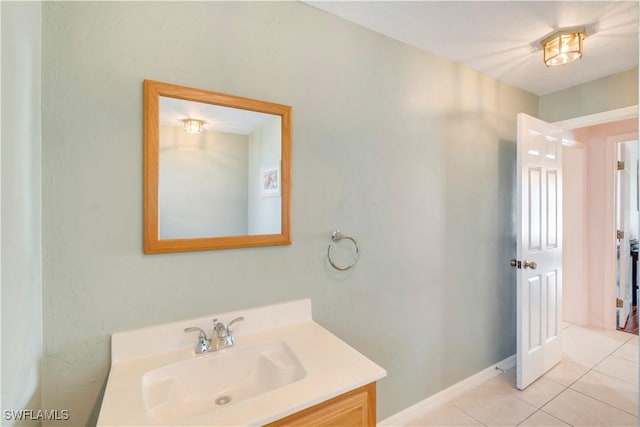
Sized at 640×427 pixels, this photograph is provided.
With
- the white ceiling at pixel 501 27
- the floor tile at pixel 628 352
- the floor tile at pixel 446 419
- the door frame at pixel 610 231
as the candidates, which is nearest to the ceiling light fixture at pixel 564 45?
the white ceiling at pixel 501 27

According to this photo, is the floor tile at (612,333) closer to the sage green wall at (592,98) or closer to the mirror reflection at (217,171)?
the sage green wall at (592,98)

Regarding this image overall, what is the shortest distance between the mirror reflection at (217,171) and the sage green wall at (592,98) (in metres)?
2.57

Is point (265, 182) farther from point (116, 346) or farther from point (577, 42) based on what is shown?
point (577, 42)

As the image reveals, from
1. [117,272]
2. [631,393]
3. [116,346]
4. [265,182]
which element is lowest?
[631,393]

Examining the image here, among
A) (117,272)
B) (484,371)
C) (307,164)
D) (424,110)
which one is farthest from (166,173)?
(484,371)

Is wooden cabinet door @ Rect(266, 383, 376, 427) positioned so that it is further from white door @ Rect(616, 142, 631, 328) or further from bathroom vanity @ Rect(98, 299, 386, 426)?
white door @ Rect(616, 142, 631, 328)

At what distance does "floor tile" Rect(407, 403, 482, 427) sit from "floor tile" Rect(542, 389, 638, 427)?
557 millimetres

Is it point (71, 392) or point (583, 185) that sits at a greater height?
point (583, 185)

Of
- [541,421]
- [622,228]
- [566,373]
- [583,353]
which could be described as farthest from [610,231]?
[541,421]

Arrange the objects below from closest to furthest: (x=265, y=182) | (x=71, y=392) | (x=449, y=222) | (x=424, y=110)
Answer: (x=71, y=392), (x=265, y=182), (x=424, y=110), (x=449, y=222)

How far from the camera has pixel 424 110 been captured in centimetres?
188

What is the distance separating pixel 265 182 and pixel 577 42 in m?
1.93

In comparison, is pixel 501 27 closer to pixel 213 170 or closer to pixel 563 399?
pixel 213 170

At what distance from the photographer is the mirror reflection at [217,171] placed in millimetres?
1161
